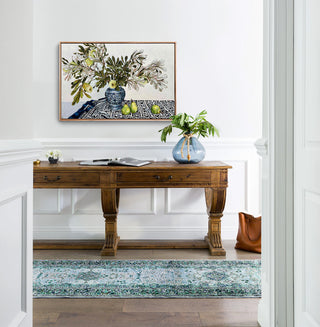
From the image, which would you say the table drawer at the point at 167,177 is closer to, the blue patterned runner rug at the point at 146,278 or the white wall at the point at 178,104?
the white wall at the point at 178,104

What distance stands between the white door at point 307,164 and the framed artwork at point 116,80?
6.12ft

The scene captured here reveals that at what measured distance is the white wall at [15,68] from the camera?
3.73 ft

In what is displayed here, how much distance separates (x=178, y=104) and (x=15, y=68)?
2166 mm

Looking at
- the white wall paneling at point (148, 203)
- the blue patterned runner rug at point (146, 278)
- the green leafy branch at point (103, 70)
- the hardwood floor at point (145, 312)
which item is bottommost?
the hardwood floor at point (145, 312)

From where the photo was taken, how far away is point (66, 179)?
9.12ft

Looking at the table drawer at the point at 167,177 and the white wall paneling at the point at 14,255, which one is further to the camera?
the table drawer at the point at 167,177

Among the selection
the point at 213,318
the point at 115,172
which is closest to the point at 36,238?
the point at 115,172

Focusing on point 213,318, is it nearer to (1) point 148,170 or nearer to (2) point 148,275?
(2) point 148,275

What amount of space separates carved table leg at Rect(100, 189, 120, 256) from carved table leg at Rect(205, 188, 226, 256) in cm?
82

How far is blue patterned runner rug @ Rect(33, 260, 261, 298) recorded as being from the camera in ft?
6.91

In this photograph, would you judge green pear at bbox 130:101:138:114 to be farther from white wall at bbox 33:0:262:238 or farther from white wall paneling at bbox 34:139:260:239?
white wall paneling at bbox 34:139:260:239

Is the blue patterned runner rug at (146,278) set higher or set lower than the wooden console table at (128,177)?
lower

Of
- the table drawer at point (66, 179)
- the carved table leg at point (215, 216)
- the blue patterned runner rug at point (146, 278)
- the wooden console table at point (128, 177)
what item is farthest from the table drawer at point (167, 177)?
the blue patterned runner rug at point (146, 278)

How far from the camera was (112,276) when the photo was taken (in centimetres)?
237
